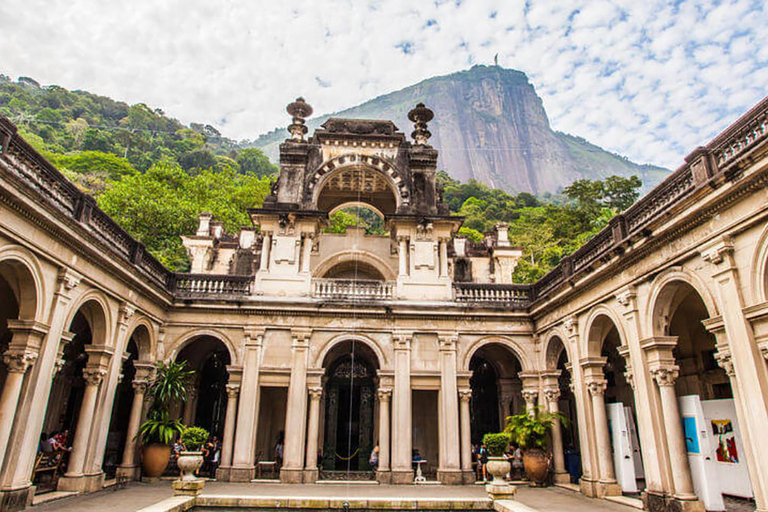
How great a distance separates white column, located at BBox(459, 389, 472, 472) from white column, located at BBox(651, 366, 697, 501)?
6.28 metres

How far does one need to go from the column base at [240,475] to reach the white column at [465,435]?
629cm

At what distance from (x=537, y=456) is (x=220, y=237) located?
16.4m

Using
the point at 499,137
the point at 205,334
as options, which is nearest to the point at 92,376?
the point at 205,334

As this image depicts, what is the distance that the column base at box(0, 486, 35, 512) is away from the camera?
779cm

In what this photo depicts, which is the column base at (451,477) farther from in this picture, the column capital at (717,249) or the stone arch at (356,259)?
the column capital at (717,249)

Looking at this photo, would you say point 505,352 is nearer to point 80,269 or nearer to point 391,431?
point 391,431

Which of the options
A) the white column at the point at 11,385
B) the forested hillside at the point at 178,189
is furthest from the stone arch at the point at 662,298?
the white column at the point at 11,385

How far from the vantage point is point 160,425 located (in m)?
12.5

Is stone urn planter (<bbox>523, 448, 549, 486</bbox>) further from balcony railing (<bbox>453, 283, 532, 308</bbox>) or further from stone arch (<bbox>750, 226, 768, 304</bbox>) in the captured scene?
stone arch (<bbox>750, 226, 768, 304</bbox>)

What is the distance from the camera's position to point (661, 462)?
347 inches

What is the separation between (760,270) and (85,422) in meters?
13.6

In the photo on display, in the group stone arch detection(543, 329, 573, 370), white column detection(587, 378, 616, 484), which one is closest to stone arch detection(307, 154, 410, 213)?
stone arch detection(543, 329, 573, 370)

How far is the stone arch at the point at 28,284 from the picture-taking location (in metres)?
8.17

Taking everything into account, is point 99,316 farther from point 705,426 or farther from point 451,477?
point 705,426
